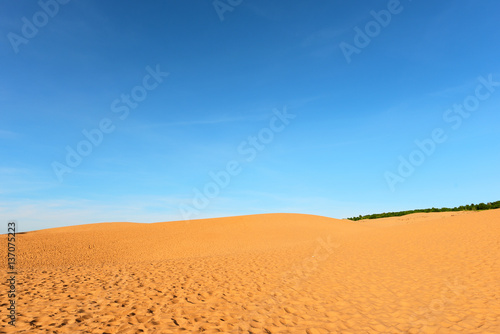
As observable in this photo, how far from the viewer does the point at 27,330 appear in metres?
7.00

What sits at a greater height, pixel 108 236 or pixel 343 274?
pixel 108 236

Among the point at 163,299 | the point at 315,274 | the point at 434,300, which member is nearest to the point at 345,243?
the point at 315,274

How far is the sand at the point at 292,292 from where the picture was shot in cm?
Result: 788

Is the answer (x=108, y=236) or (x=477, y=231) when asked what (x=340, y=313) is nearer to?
(x=477, y=231)

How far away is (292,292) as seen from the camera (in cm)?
1089

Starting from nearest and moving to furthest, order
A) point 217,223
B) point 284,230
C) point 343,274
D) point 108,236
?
point 343,274 → point 108,236 → point 284,230 → point 217,223

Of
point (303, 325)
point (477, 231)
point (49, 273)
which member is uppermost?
point (477, 231)

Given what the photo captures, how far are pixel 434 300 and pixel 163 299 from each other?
9.65 meters

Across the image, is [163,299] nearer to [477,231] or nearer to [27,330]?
[27,330]

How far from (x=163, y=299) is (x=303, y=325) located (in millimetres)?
4880

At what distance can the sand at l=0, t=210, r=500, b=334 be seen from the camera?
788cm

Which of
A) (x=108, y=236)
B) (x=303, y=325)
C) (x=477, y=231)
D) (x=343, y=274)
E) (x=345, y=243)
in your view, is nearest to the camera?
(x=303, y=325)

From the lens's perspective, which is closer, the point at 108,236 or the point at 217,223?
the point at 108,236

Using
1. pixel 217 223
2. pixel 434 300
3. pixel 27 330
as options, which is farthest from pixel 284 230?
pixel 27 330
